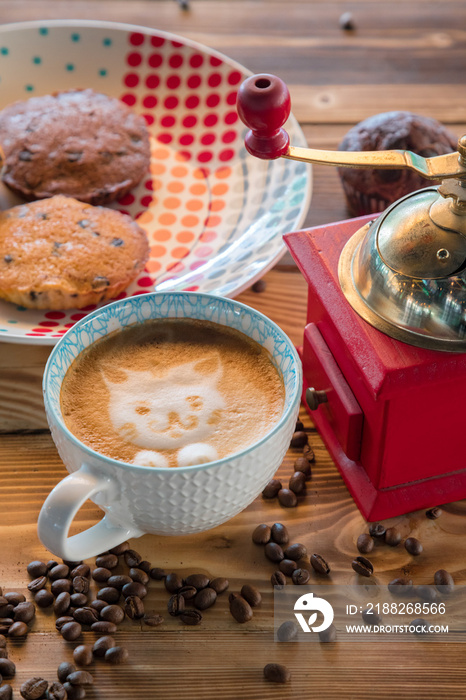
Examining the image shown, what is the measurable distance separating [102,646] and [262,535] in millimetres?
226

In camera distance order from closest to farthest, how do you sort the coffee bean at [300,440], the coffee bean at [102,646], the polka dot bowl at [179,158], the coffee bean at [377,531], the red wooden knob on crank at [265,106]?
the red wooden knob on crank at [265,106]
the coffee bean at [102,646]
the coffee bean at [377,531]
the coffee bean at [300,440]
the polka dot bowl at [179,158]

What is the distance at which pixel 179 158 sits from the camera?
148cm

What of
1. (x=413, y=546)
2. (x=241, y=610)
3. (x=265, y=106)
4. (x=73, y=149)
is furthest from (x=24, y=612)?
(x=73, y=149)

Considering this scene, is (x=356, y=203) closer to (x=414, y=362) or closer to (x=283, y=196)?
(x=283, y=196)

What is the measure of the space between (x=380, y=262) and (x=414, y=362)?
0.12m

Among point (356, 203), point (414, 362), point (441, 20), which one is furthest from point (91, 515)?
point (441, 20)

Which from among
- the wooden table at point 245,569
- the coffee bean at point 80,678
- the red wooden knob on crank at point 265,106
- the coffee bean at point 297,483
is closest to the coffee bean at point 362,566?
the wooden table at point 245,569

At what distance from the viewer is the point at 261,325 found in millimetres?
947

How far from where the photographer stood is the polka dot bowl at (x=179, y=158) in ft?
4.13

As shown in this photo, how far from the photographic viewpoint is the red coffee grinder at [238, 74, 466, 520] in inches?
32.4

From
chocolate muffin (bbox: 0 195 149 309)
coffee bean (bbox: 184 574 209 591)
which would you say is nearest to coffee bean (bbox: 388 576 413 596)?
coffee bean (bbox: 184 574 209 591)

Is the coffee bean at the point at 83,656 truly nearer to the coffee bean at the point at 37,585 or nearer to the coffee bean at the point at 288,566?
the coffee bean at the point at 37,585

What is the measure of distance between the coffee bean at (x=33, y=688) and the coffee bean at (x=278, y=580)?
27 cm

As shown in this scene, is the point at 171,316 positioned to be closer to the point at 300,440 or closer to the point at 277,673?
the point at 300,440
